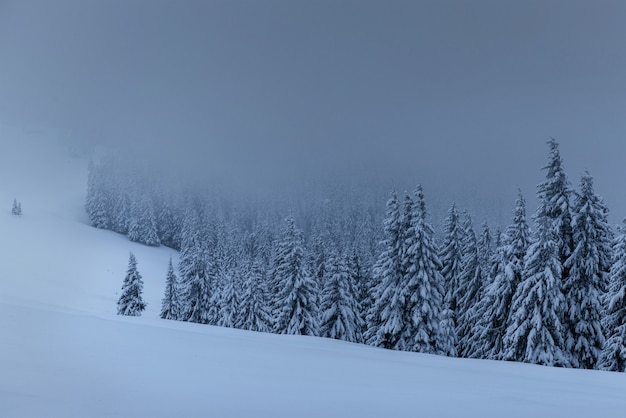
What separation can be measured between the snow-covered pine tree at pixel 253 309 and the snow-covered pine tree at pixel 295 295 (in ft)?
14.4

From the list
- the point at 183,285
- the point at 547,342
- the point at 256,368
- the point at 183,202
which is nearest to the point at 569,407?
the point at 256,368

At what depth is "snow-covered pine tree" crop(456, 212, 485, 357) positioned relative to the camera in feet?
104

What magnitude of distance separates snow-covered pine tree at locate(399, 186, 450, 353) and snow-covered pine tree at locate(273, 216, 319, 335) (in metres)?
9.08

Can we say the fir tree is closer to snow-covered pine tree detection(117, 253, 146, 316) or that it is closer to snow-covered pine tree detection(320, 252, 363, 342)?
snow-covered pine tree detection(117, 253, 146, 316)

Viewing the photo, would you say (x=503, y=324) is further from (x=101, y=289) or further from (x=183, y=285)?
(x=101, y=289)

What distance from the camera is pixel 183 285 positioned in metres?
47.7

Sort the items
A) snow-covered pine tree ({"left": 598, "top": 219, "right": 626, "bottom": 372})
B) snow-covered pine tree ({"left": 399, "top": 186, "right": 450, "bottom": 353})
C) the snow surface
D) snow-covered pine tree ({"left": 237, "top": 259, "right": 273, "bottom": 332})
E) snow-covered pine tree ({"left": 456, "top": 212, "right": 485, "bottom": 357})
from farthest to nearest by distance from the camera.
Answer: snow-covered pine tree ({"left": 237, "top": 259, "right": 273, "bottom": 332})
snow-covered pine tree ({"left": 456, "top": 212, "right": 485, "bottom": 357})
snow-covered pine tree ({"left": 399, "top": 186, "right": 450, "bottom": 353})
snow-covered pine tree ({"left": 598, "top": 219, "right": 626, "bottom": 372})
the snow surface

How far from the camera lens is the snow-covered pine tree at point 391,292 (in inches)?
1053

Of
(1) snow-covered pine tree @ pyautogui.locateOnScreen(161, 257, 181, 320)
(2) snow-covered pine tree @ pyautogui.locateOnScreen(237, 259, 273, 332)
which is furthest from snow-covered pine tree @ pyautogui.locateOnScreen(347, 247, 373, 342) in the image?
(1) snow-covered pine tree @ pyautogui.locateOnScreen(161, 257, 181, 320)

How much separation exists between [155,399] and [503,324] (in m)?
26.0

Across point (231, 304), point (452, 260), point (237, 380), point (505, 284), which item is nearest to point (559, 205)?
point (505, 284)

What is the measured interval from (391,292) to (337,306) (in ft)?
21.7

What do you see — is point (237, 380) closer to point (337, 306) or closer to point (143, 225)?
point (337, 306)

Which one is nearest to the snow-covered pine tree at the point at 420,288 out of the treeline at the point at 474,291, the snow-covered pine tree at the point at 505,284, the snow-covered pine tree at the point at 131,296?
the treeline at the point at 474,291
